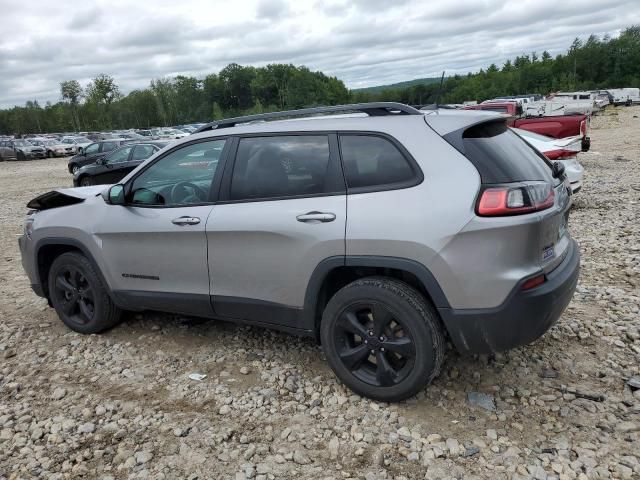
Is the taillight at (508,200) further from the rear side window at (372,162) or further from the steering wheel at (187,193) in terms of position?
the steering wheel at (187,193)

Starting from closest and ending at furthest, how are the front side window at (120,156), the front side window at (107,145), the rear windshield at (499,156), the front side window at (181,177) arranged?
the rear windshield at (499,156) → the front side window at (181,177) → the front side window at (120,156) → the front side window at (107,145)

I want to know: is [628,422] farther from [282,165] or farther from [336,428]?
[282,165]

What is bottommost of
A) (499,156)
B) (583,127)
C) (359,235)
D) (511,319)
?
(511,319)

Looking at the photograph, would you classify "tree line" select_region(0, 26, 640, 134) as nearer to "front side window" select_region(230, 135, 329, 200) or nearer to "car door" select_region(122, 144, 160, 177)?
"car door" select_region(122, 144, 160, 177)

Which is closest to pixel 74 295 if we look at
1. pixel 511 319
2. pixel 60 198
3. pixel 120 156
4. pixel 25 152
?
pixel 60 198

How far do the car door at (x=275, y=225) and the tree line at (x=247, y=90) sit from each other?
74276 millimetres

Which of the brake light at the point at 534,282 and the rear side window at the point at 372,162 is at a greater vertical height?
the rear side window at the point at 372,162

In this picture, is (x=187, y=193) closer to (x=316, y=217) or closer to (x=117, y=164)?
(x=316, y=217)

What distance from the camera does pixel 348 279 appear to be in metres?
3.36

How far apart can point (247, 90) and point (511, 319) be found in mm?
110087

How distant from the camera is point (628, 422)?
9.73ft

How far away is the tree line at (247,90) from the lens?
8388 cm

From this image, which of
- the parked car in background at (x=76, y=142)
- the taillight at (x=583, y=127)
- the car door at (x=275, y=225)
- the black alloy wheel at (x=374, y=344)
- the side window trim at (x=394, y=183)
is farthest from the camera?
the parked car in background at (x=76, y=142)

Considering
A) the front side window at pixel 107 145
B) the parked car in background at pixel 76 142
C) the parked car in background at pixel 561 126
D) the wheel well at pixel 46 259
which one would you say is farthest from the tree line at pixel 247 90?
the wheel well at pixel 46 259
